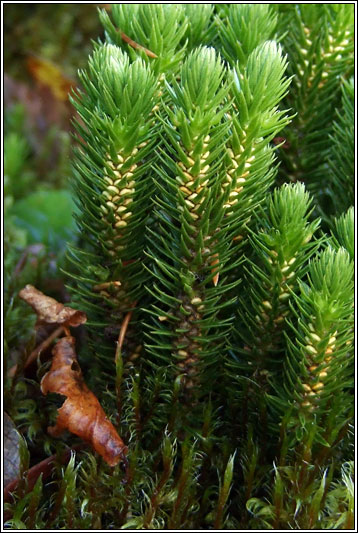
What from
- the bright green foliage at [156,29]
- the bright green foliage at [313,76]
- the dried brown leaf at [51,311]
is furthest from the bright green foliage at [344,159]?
the dried brown leaf at [51,311]

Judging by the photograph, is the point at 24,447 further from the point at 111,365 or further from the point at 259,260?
the point at 259,260

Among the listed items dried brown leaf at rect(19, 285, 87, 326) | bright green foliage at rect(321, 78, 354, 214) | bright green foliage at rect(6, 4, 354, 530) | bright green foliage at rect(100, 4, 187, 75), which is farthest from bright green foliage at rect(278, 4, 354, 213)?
dried brown leaf at rect(19, 285, 87, 326)

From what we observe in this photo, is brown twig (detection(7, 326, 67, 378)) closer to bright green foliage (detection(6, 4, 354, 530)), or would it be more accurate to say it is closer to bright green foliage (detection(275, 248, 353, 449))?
bright green foliage (detection(6, 4, 354, 530))

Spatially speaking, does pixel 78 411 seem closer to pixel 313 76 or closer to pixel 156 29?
pixel 156 29

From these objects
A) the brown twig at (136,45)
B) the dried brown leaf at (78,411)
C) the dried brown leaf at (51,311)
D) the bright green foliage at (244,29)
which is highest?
the bright green foliage at (244,29)

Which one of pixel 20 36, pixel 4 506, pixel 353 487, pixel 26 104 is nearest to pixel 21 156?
pixel 26 104

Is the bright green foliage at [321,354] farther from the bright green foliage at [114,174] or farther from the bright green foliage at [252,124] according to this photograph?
the bright green foliage at [114,174]

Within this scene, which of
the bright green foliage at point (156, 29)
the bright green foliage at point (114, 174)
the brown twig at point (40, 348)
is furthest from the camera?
the brown twig at point (40, 348)
